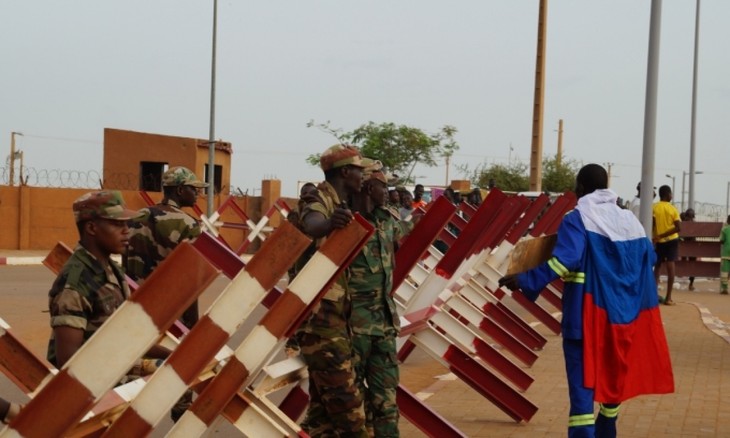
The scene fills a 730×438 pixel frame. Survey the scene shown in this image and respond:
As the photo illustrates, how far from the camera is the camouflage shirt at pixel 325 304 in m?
5.48

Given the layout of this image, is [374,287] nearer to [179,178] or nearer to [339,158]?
[339,158]

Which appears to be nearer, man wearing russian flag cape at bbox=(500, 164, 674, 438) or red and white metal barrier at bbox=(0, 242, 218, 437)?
red and white metal barrier at bbox=(0, 242, 218, 437)

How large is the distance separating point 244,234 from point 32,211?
642 centimetres

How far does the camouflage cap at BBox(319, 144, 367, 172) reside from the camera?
19.0 feet

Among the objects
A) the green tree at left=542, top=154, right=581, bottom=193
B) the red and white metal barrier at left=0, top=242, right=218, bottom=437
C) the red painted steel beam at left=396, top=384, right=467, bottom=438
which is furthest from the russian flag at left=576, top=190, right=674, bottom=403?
the green tree at left=542, top=154, right=581, bottom=193

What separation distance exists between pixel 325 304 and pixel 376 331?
1.58ft

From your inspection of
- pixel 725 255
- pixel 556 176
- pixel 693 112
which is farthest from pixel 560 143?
pixel 725 255

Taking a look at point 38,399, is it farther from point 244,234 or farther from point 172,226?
point 244,234

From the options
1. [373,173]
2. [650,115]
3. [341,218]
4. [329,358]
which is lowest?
[329,358]

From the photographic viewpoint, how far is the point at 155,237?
24.3 feet

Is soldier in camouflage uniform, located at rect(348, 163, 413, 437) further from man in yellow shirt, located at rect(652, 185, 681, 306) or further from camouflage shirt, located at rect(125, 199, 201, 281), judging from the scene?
man in yellow shirt, located at rect(652, 185, 681, 306)

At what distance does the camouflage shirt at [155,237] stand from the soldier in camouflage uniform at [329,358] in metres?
2.00

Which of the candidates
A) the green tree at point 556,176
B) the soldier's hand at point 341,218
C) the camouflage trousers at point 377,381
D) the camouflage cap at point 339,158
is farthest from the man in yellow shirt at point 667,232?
the green tree at point 556,176

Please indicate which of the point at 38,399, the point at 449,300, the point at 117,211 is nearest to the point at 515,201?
the point at 449,300
